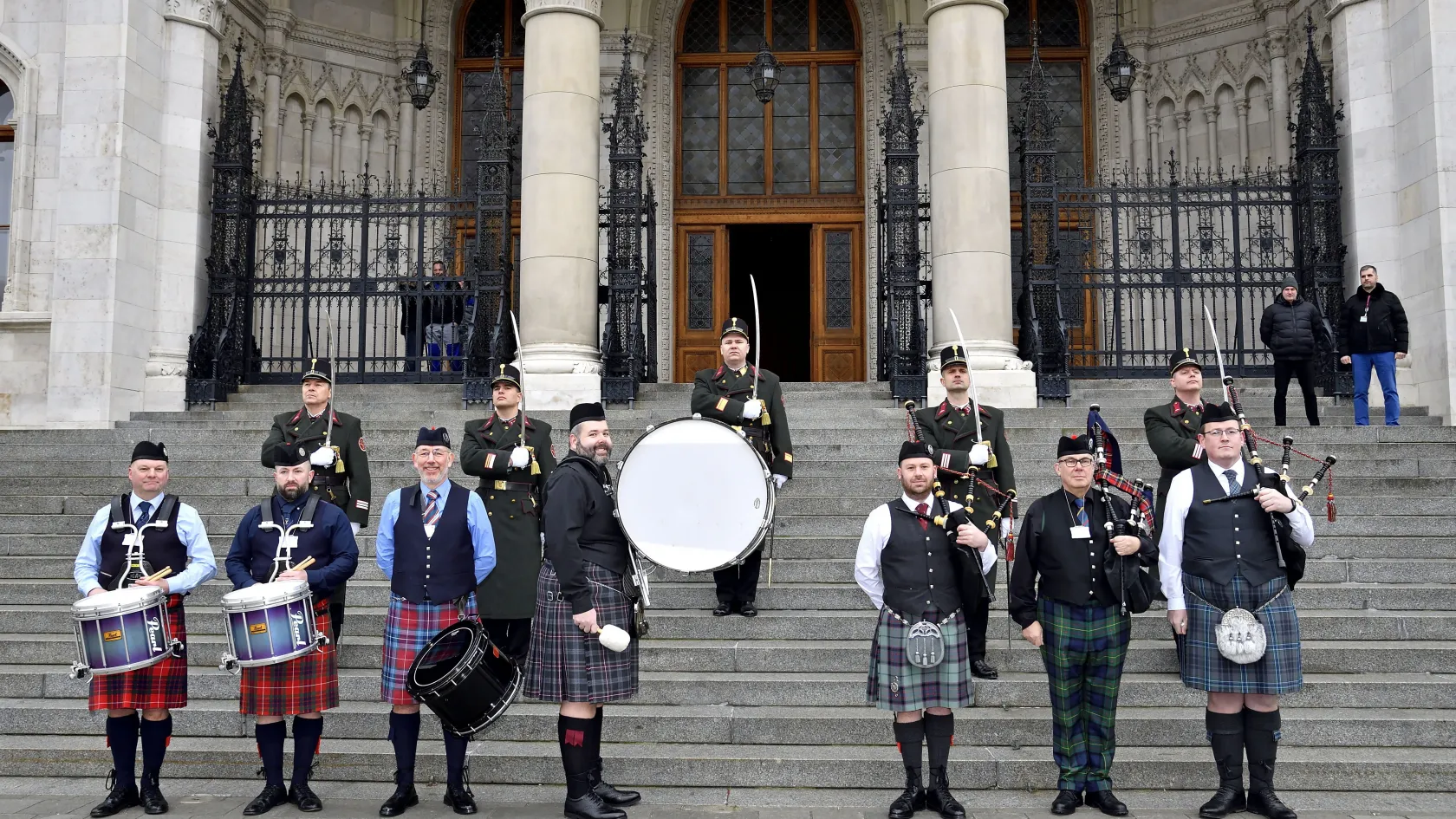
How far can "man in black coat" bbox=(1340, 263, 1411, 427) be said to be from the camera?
1148cm

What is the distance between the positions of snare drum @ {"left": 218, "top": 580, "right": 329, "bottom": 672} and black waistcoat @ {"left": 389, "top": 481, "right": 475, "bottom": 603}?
1.78 feet

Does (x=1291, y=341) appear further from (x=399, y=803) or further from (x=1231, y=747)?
(x=399, y=803)

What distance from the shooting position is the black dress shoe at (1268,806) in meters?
5.48

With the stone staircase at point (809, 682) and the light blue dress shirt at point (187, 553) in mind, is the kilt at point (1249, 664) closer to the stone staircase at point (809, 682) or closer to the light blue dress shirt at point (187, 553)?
the stone staircase at point (809, 682)

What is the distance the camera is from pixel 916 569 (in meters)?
5.65

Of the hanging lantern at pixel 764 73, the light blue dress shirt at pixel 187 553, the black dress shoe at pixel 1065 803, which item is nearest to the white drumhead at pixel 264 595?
the light blue dress shirt at pixel 187 553

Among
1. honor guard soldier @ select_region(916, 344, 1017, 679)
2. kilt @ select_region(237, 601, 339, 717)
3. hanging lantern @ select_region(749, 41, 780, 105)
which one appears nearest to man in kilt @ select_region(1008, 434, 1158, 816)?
honor guard soldier @ select_region(916, 344, 1017, 679)

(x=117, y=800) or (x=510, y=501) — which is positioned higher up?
(x=510, y=501)

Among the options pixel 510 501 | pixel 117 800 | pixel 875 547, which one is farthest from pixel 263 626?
pixel 875 547

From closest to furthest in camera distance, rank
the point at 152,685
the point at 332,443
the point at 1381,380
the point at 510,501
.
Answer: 1. the point at 152,685
2. the point at 510,501
3. the point at 332,443
4. the point at 1381,380

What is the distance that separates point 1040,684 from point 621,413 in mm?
6701

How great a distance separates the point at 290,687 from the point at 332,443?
2.19m

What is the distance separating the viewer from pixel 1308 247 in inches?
550

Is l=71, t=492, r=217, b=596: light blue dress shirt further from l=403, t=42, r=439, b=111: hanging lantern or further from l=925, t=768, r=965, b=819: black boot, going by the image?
l=403, t=42, r=439, b=111: hanging lantern
